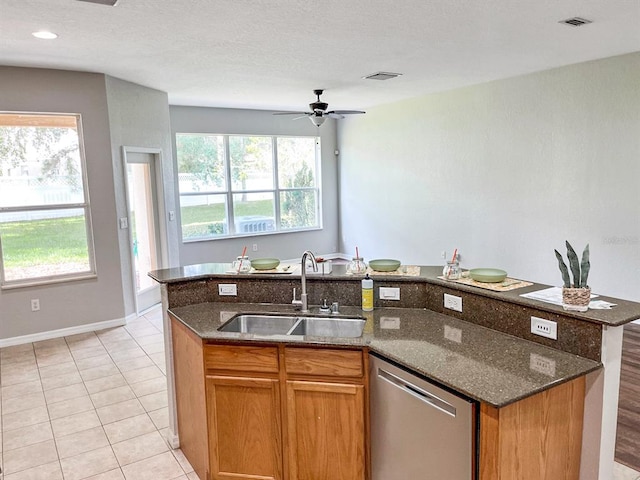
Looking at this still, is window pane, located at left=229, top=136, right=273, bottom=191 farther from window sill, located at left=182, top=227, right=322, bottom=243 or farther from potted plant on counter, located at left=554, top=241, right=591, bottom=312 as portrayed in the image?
potted plant on counter, located at left=554, top=241, right=591, bottom=312

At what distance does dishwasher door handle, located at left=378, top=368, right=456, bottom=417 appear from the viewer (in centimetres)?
177

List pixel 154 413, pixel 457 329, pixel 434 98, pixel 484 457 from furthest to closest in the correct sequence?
pixel 434 98 → pixel 154 413 → pixel 457 329 → pixel 484 457

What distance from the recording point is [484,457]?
166 centimetres

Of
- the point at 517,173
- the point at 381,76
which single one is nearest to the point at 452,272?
the point at 381,76

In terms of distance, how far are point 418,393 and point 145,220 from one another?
16.2ft

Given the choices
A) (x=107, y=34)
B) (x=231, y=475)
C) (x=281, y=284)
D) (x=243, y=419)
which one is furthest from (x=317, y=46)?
(x=231, y=475)

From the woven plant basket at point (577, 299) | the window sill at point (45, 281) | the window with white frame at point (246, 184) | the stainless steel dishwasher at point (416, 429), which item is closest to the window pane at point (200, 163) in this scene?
the window with white frame at point (246, 184)

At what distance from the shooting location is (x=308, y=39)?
370 cm

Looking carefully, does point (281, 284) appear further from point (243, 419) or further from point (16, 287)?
point (16, 287)

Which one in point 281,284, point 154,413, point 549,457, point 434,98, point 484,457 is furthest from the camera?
point 434,98

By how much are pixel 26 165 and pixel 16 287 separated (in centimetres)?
121

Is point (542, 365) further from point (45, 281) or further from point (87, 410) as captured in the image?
point (45, 281)

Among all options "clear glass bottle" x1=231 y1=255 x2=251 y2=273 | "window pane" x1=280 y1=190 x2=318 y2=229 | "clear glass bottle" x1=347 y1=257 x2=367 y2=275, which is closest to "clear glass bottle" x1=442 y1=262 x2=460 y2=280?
"clear glass bottle" x1=347 y1=257 x2=367 y2=275

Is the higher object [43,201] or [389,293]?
[43,201]
